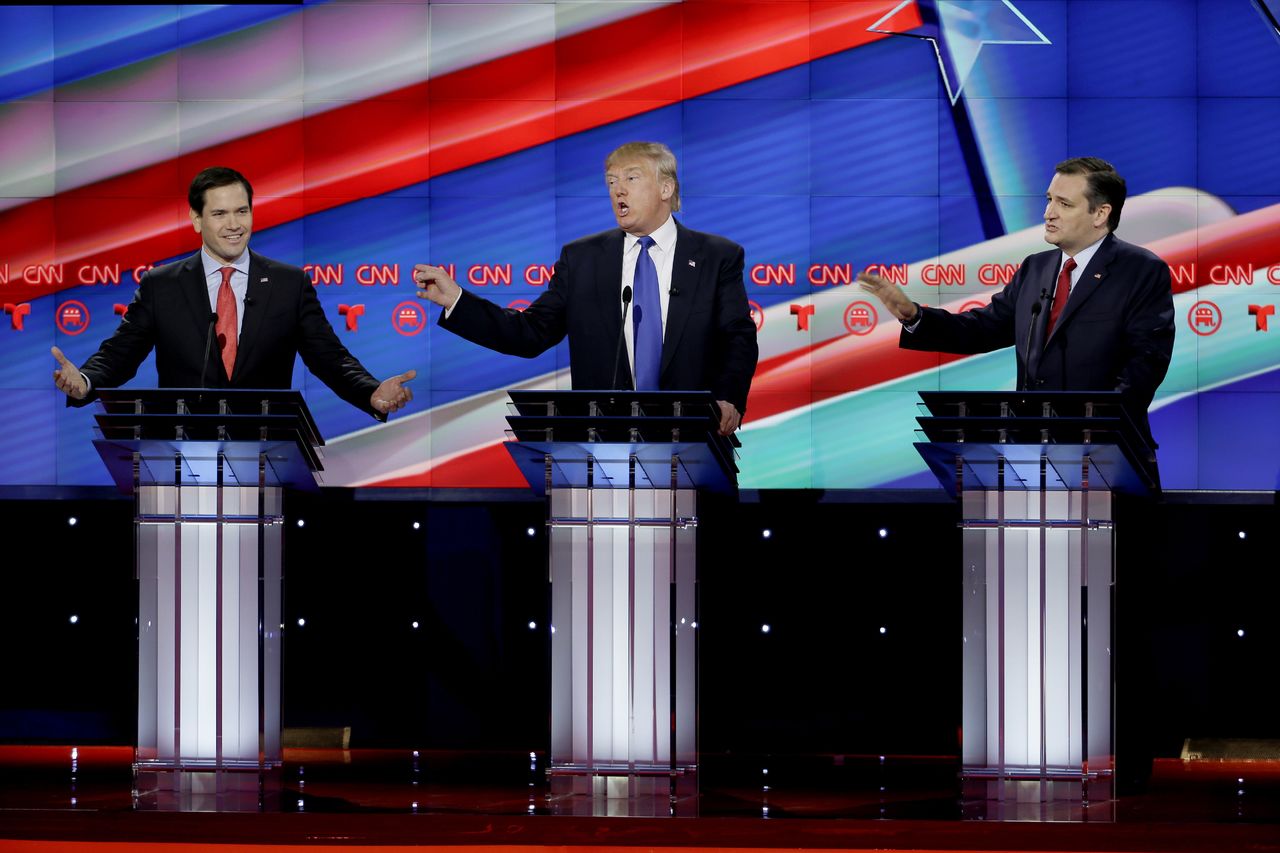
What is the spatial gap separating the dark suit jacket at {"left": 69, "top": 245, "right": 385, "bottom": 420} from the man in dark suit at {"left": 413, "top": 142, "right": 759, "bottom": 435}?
0.40 metres

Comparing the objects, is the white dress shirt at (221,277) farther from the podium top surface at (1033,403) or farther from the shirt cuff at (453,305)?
the podium top surface at (1033,403)

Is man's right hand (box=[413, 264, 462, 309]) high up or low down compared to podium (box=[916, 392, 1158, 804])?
up

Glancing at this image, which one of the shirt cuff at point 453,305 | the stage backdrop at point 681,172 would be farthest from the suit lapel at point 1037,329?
the stage backdrop at point 681,172

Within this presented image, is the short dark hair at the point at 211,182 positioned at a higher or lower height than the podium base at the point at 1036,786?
higher

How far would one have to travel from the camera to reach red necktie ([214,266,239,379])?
437 centimetres

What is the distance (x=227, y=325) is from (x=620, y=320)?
3.47ft

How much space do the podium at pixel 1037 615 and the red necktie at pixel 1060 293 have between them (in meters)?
0.54

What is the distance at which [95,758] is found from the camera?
15.0 feet

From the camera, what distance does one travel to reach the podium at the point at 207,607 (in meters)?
3.77

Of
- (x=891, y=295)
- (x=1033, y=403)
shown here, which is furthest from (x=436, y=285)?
(x=1033, y=403)

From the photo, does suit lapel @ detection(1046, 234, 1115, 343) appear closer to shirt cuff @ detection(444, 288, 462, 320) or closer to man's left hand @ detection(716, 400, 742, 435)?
man's left hand @ detection(716, 400, 742, 435)

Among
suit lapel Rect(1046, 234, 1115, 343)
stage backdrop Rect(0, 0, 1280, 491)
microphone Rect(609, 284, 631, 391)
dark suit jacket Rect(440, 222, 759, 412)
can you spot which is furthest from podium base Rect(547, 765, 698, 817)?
stage backdrop Rect(0, 0, 1280, 491)

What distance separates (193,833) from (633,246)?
189 cm

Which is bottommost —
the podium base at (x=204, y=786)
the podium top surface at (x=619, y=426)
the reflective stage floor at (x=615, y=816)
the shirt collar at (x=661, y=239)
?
the reflective stage floor at (x=615, y=816)
